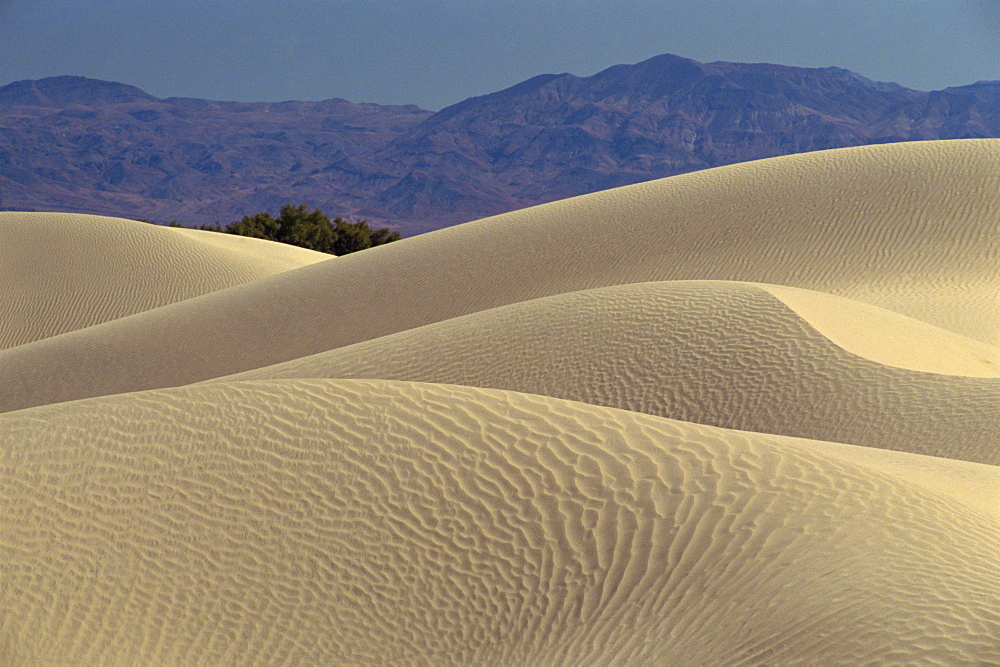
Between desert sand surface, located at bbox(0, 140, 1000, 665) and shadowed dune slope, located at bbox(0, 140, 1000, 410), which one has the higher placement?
shadowed dune slope, located at bbox(0, 140, 1000, 410)

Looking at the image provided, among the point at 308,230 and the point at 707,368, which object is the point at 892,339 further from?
the point at 308,230

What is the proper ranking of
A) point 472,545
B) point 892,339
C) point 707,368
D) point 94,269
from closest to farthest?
point 472,545 → point 707,368 → point 892,339 → point 94,269

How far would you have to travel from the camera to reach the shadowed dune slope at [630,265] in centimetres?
1330

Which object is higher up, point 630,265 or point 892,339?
point 630,265

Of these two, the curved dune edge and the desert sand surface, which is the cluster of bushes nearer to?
the curved dune edge

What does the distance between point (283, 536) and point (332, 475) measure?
0.41 metres

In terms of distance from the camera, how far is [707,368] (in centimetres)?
796

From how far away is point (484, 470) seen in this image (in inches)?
174

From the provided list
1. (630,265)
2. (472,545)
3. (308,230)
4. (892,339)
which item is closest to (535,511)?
(472,545)

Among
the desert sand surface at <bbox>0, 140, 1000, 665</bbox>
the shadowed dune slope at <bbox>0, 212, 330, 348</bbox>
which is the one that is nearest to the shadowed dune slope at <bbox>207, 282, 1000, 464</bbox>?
the desert sand surface at <bbox>0, 140, 1000, 665</bbox>

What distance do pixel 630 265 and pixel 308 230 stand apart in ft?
98.3

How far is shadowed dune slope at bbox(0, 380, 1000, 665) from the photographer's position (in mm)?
A: 3387

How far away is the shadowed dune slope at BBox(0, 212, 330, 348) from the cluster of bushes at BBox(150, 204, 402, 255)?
1693cm

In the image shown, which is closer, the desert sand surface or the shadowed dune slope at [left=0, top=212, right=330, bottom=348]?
the desert sand surface
